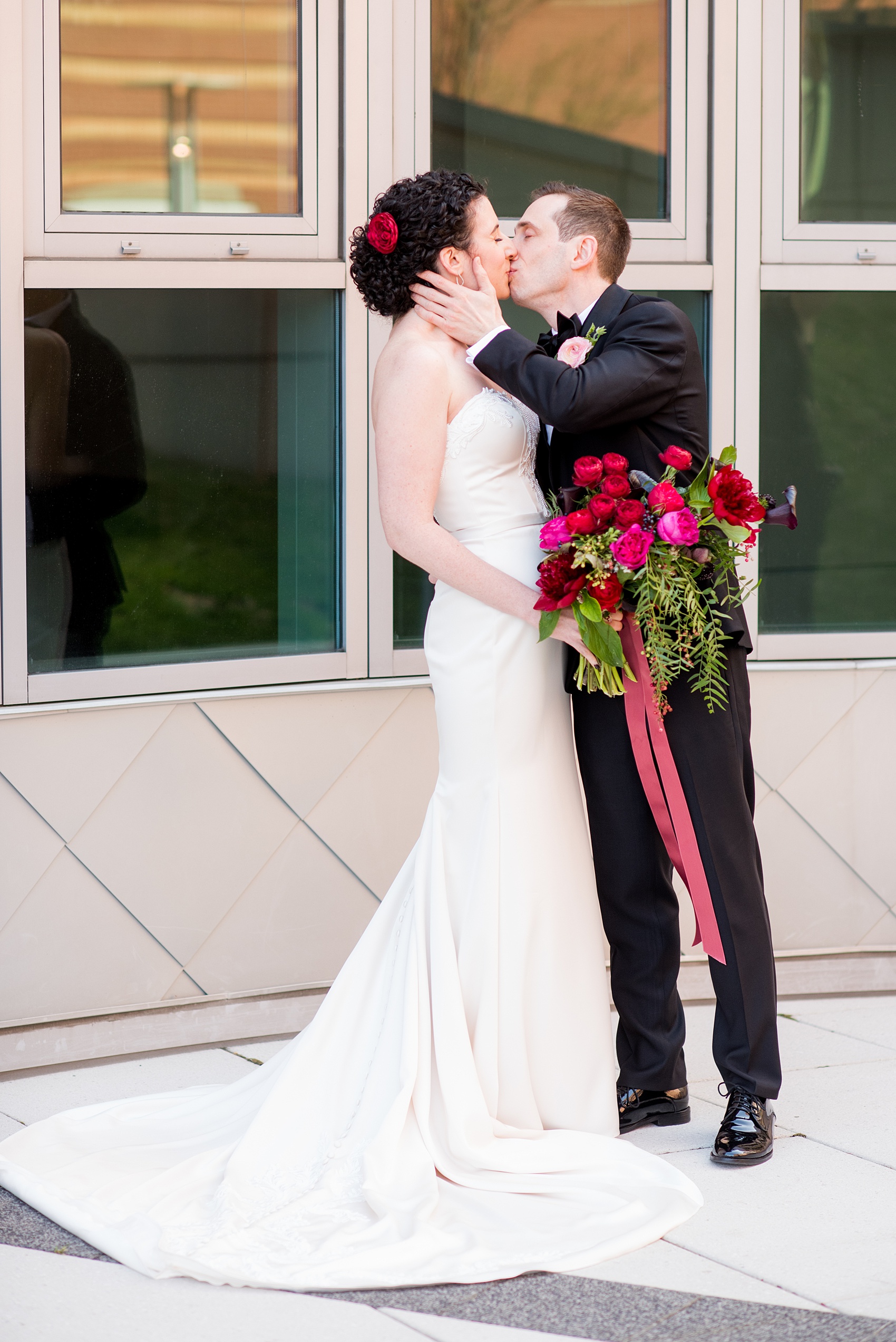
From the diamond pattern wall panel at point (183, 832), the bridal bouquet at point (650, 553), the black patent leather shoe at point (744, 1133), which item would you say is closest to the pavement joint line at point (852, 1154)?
the black patent leather shoe at point (744, 1133)

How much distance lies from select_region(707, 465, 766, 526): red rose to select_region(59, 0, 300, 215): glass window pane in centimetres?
163

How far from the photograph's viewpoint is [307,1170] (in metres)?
2.72

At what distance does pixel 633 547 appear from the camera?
2740mm

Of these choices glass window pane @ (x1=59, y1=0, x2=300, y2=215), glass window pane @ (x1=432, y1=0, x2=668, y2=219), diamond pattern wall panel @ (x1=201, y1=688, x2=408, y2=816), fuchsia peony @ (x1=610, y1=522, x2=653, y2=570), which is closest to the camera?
fuchsia peony @ (x1=610, y1=522, x2=653, y2=570)

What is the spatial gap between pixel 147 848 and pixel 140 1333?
1.49m

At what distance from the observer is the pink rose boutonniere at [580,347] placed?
3.04 meters

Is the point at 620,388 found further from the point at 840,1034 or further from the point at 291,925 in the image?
the point at 840,1034

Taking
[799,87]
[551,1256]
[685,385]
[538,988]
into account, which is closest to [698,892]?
[538,988]

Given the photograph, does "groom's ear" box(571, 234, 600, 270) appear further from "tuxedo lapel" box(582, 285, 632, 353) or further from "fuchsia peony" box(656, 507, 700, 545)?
"fuchsia peony" box(656, 507, 700, 545)

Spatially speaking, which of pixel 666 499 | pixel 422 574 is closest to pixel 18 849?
pixel 422 574

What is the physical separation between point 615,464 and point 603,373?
0.65 feet

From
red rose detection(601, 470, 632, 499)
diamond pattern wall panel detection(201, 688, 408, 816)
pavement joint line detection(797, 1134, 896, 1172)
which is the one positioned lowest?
pavement joint line detection(797, 1134, 896, 1172)

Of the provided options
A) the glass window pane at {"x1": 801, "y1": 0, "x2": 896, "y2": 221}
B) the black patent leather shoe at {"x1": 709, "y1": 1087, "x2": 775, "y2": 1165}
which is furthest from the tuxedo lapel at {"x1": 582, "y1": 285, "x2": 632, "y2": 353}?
the black patent leather shoe at {"x1": 709, "y1": 1087, "x2": 775, "y2": 1165}

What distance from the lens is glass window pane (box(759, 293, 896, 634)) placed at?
4.23 meters
